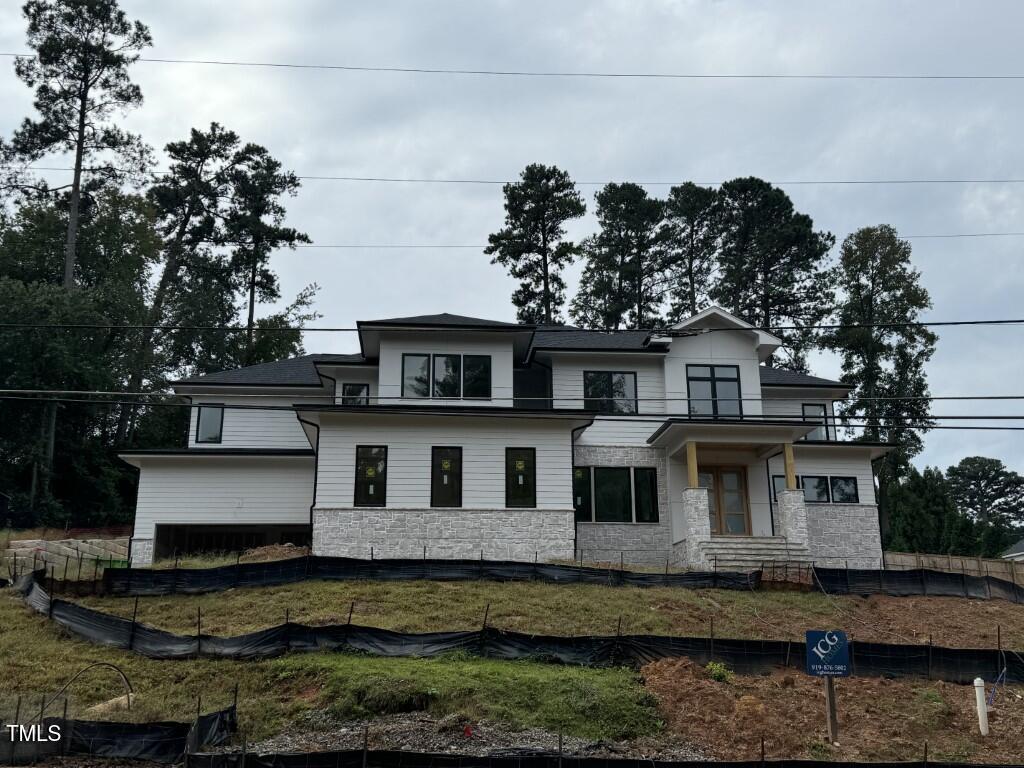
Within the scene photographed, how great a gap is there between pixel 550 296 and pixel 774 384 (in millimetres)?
22099

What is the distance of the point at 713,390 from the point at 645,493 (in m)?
4.08

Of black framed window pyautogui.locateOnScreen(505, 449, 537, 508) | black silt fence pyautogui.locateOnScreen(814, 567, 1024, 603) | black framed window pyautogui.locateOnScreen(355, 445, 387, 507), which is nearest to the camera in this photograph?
black silt fence pyautogui.locateOnScreen(814, 567, 1024, 603)

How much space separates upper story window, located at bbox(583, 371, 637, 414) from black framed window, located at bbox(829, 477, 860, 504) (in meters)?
6.97

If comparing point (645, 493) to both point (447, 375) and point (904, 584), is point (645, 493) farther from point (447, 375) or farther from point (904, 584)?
A: point (904, 584)

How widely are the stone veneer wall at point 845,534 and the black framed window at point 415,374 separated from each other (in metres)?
12.5

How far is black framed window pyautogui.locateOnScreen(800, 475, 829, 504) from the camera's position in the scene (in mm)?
27812

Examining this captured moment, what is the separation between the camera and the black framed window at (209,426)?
28.5m

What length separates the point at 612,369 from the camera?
2748 centimetres

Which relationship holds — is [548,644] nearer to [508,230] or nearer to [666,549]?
[666,549]

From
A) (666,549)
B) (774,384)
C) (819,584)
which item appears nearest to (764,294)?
(774,384)

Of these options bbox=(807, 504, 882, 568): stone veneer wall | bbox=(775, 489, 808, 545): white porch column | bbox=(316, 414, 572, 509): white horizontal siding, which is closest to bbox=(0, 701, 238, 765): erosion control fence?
bbox=(316, 414, 572, 509): white horizontal siding

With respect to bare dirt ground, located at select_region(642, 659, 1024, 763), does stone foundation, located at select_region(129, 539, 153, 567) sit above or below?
above

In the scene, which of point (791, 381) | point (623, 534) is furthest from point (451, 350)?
point (791, 381)

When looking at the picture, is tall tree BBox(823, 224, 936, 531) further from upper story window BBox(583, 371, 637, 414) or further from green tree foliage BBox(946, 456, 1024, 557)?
green tree foliage BBox(946, 456, 1024, 557)
